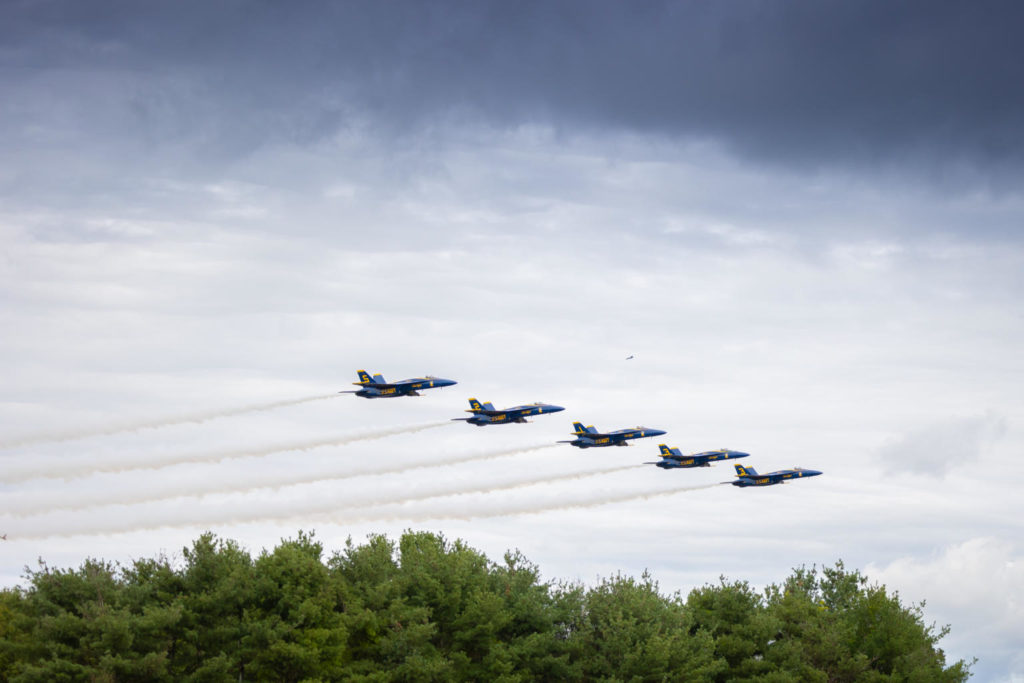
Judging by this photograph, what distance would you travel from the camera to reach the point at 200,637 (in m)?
79.8

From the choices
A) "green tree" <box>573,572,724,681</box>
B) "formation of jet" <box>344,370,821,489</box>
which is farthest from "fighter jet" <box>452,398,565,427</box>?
"green tree" <box>573,572,724,681</box>

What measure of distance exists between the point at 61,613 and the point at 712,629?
54474 millimetres

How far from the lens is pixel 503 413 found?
137250mm

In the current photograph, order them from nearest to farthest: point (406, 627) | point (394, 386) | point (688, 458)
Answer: point (406, 627) < point (394, 386) < point (688, 458)

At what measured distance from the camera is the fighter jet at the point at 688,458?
152250 mm

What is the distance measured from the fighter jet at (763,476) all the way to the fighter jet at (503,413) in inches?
1305

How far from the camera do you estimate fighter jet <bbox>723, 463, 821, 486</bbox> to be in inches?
6122

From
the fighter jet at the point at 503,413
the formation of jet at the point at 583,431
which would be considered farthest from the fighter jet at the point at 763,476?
the fighter jet at the point at 503,413

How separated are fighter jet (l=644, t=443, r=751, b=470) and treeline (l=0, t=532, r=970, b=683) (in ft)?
150

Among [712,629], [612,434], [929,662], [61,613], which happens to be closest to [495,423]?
[612,434]

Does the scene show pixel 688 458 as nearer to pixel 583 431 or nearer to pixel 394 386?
pixel 583 431

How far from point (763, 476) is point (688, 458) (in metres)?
12.0

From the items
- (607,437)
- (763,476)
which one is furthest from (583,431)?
(763,476)

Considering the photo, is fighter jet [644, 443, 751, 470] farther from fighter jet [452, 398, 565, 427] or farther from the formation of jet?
fighter jet [452, 398, 565, 427]
